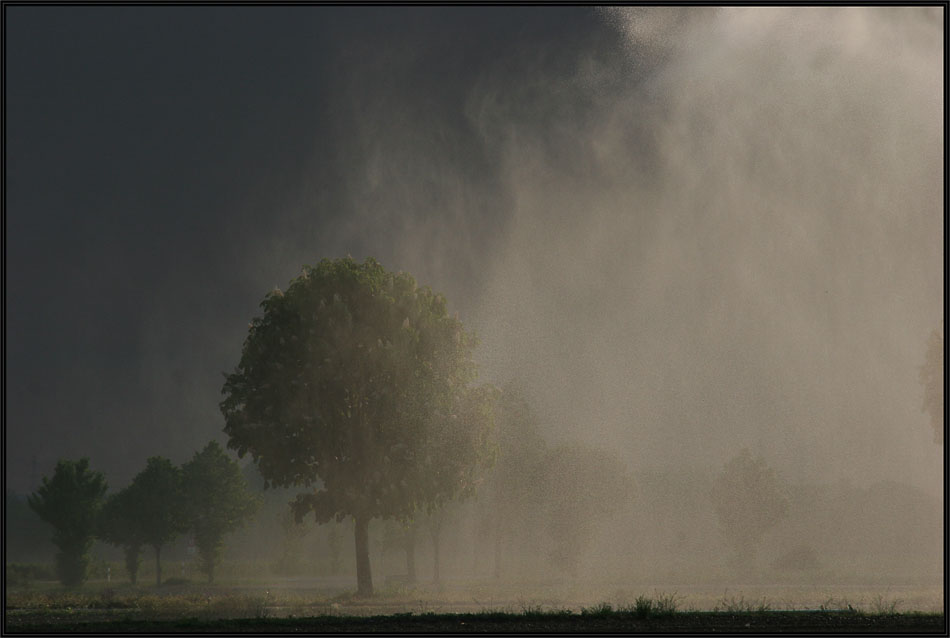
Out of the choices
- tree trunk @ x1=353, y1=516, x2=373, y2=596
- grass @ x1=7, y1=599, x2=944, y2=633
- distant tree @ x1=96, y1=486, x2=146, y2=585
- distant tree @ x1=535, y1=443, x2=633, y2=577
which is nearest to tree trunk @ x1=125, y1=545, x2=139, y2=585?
distant tree @ x1=96, y1=486, x2=146, y2=585

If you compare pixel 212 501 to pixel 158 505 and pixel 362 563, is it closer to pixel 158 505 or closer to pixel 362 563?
pixel 158 505

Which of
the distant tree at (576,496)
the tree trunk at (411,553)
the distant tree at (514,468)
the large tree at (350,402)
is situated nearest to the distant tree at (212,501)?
the tree trunk at (411,553)

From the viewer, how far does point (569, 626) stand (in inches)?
761

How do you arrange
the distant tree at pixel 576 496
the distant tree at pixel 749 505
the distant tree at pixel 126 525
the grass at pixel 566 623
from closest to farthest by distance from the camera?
the grass at pixel 566 623 → the distant tree at pixel 576 496 → the distant tree at pixel 749 505 → the distant tree at pixel 126 525

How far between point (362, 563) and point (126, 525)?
49.2 meters

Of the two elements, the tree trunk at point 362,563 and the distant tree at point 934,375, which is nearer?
the tree trunk at point 362,563

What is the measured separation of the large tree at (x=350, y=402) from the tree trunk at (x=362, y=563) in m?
0.07

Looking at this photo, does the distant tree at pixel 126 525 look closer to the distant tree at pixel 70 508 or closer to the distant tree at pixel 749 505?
the distant tree at pixel 70 508

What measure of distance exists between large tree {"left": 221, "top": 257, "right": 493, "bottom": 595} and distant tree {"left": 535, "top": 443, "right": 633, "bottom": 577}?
28.4m

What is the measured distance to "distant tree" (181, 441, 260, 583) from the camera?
262 ft

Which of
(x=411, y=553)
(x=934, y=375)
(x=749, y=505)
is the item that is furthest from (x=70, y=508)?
(x=934, y=375)

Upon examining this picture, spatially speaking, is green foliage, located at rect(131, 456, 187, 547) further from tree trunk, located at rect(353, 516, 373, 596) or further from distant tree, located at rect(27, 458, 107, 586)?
tree trunk, located at rect(353, 516, 373, 596)

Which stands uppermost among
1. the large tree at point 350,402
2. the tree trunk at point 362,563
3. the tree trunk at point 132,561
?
the large tree at point 350,402

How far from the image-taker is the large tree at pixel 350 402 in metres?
40.5
